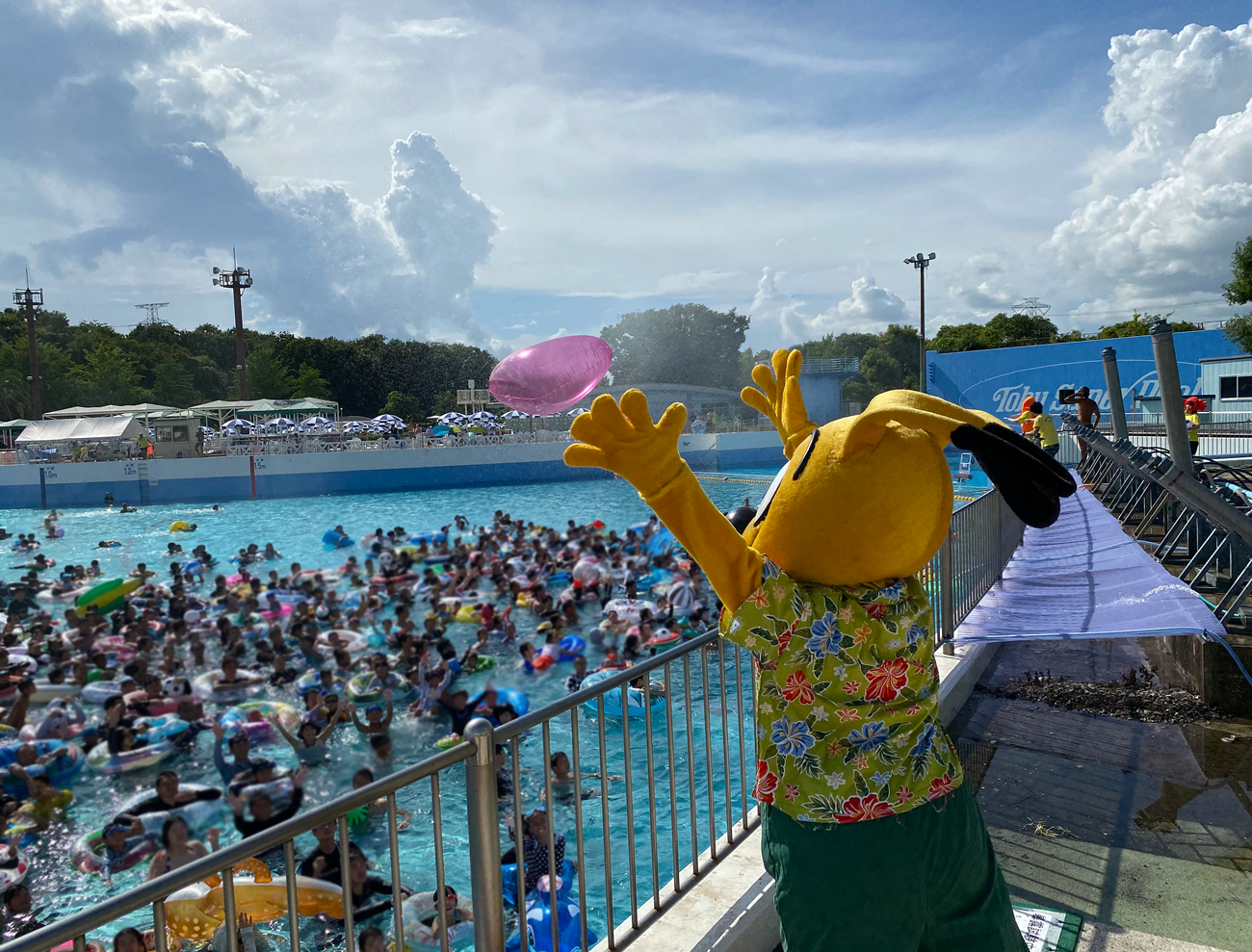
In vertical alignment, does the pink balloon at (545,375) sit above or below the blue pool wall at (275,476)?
above

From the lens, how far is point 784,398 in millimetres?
2887

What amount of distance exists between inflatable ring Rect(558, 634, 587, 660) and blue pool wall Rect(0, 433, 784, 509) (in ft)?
61.1

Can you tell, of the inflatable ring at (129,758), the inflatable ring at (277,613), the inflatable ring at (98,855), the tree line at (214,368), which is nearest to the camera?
the inflatable ring at (98,855)

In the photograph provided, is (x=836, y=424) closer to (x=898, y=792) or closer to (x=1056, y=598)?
(x=898, y=792)

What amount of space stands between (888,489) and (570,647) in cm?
1029

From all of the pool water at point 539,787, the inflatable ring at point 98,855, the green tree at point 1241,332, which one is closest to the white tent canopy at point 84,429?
the pool water at point 539,787

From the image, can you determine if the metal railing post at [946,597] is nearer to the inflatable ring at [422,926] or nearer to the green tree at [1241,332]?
the inflatable ring at [422,926]

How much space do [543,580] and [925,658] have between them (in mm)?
13944

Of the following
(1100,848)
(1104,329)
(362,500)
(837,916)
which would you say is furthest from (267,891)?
(1104,329)

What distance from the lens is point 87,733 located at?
29.3ft

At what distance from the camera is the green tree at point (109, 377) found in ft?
159

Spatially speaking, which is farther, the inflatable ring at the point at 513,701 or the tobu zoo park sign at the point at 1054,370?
the tobu zoo park sign at the point at 1054,370

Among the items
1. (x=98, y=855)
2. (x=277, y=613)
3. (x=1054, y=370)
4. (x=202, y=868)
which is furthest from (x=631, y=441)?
(x=1054, y=370)

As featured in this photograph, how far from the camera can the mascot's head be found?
2.01 meters
